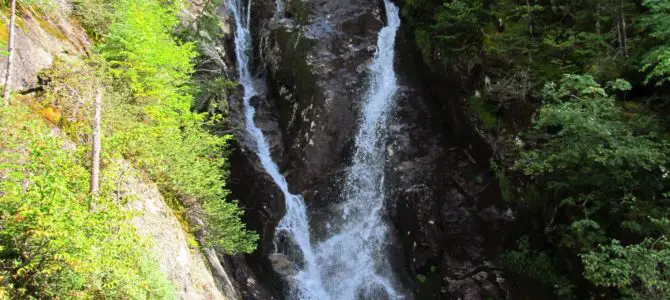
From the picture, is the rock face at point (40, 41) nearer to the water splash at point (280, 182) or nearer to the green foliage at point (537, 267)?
the water splash at point (280, 182)

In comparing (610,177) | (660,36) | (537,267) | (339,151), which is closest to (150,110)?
(339,151)

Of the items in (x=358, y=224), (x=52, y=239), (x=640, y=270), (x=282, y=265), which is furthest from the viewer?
(x=358, y=224)

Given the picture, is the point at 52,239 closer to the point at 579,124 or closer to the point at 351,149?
the point at 579,124

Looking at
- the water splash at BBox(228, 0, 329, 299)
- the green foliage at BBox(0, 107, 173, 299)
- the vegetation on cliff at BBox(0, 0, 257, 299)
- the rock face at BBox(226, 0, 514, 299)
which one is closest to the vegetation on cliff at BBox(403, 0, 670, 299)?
the rock face at BBox(226, 0, 514, 299)

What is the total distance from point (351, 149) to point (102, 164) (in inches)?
540

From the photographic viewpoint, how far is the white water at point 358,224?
16859 millimetres

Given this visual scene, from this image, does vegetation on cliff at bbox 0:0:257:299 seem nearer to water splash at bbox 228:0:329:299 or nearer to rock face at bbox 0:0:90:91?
rock face at bbox 0:0:90:91

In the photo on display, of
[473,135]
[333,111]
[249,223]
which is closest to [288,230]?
[249,223]

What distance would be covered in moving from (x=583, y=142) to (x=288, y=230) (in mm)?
11971

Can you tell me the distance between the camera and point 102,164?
752 centimetres

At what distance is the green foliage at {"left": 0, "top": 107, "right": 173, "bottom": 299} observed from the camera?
465cm

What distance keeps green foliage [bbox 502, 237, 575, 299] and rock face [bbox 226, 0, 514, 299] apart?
85cm

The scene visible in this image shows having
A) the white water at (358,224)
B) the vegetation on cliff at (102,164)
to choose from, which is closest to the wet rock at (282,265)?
the white water at (358,224)

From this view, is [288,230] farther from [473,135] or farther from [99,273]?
[99,273]
